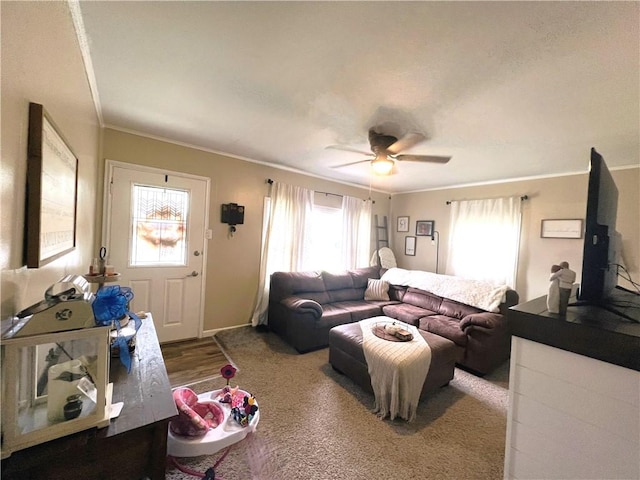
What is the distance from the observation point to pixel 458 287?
353cm

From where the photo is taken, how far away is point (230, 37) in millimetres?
1399

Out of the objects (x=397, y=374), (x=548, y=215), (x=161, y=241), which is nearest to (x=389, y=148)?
(x=397, y=374)

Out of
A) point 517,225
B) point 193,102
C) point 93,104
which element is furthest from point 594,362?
point 517,225

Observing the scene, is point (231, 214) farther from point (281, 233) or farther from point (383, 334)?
point (383, 334)

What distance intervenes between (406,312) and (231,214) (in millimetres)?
2775

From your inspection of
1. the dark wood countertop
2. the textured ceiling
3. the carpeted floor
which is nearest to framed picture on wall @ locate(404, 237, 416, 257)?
the textured ceiling

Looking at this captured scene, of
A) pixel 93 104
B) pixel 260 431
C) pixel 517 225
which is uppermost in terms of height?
pixel 93 104

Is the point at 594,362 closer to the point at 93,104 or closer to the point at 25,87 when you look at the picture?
the point at 25,87

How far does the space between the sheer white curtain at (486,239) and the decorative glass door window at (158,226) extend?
14.0 ft

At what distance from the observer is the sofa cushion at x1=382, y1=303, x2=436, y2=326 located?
3370 millimetres

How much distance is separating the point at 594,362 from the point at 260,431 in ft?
6.35

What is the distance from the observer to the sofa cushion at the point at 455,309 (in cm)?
326

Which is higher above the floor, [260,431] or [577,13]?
[577,13]

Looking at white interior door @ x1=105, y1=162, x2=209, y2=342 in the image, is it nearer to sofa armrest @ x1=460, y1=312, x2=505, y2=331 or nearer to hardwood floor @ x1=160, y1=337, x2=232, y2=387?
hardwood floor @ x1=160, y1=337, x2=232, y2=387
